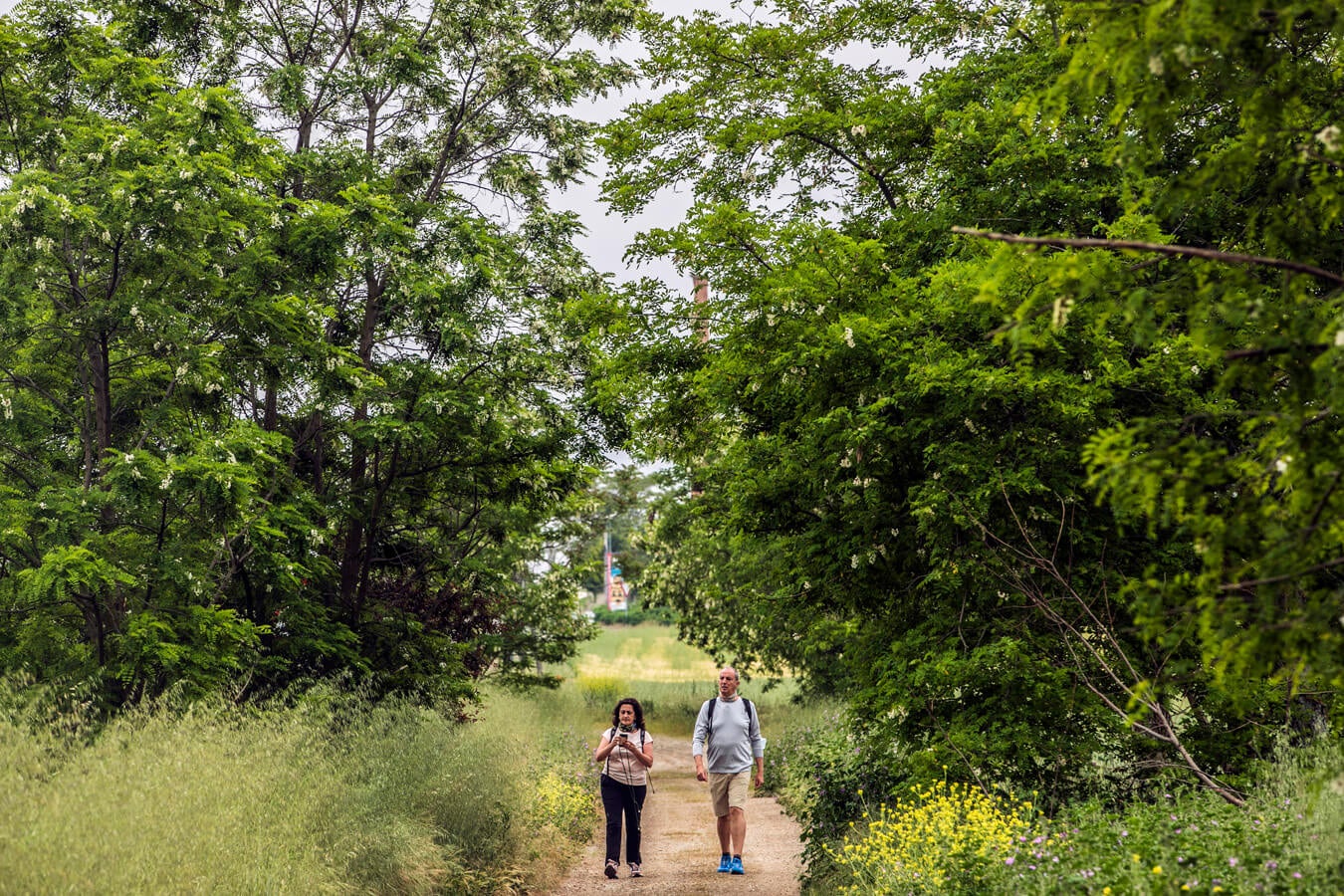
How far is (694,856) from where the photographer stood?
1231cm

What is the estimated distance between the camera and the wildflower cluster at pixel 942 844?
21.2ft

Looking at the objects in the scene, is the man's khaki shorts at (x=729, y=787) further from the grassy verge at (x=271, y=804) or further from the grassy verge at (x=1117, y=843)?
the grassy verge at (x=271, y=804)

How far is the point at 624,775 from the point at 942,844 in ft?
13.4

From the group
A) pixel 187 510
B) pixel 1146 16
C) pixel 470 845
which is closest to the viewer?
pixel 1146 16

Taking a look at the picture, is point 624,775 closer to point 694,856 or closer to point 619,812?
point 619,812

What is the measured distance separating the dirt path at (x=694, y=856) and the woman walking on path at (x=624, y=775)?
1.08 feet

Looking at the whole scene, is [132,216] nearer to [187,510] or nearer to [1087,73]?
[187,510]

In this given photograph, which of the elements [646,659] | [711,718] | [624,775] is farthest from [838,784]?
[646,659]

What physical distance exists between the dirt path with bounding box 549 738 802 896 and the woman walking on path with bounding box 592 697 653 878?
1.08ft

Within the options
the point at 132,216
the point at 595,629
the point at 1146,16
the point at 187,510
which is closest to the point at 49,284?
the point at 132,216

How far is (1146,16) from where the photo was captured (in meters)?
3.29

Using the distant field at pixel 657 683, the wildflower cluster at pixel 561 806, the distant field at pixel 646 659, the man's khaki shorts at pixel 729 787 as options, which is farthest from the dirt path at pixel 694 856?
the distant field at pixel 646 659

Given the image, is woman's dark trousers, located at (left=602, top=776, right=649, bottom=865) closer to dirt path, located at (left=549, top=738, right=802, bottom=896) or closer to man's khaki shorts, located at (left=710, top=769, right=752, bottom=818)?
dirt path, located at (left=549, top=738, right=802, bottom=896)

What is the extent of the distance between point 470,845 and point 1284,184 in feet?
28.1
